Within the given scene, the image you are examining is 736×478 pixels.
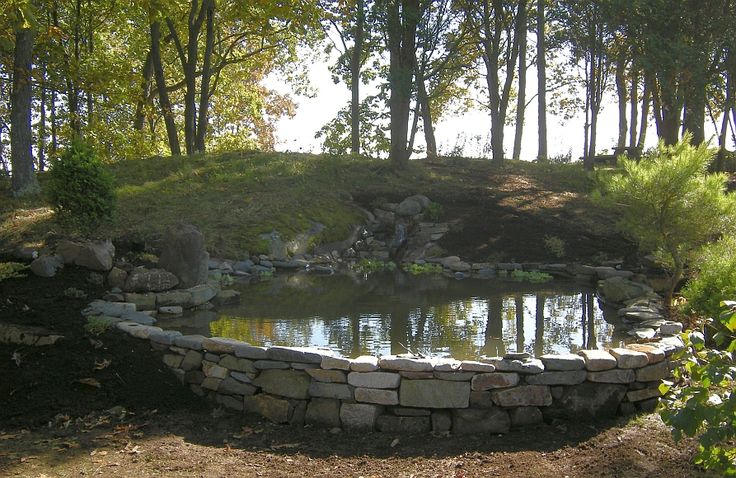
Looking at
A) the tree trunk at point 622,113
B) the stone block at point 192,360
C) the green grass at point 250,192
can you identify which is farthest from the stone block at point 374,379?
the tree trunk at point 622,113

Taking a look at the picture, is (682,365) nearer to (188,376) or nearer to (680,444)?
(680,444)

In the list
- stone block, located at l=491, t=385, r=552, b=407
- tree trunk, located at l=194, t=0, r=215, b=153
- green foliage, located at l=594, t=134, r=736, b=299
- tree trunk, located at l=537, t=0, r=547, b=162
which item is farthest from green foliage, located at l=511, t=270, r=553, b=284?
tree trunk, located at l=537, t=0, r=547, b=162

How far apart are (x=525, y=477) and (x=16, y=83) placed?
34.7 feet

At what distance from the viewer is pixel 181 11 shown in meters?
17.0

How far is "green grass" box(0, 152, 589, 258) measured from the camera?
9812 millimetres

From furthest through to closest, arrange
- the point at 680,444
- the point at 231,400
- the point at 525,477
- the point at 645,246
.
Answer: the point at 645,246
the point at 231,400
the point at 680,444
the point at 525,477

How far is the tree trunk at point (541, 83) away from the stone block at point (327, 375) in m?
15.1

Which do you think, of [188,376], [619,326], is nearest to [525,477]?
[188,376]

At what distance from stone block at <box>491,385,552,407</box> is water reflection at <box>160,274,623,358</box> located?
1198 millimetres

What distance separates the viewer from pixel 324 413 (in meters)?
4.55

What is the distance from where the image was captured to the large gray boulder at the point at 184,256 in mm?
7406

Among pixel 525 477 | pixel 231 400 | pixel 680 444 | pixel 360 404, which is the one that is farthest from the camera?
pixel 231 400

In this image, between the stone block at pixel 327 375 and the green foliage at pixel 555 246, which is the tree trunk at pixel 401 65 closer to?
the green foliage at pixel 555 246

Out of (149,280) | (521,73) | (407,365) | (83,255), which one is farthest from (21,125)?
(521,73)
